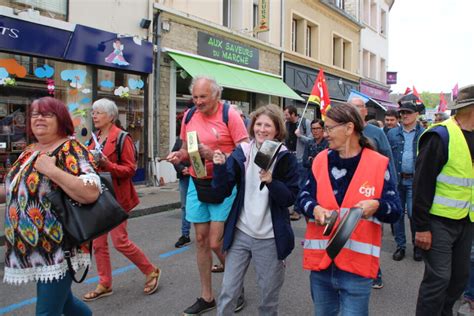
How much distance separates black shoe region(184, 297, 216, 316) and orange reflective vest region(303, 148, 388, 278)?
1.50 metres

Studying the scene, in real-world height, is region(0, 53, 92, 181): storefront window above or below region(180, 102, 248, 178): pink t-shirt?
above

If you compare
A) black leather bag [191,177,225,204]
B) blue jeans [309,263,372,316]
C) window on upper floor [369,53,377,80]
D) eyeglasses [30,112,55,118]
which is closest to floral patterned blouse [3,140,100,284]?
eyeglasses [30,112,55,118]

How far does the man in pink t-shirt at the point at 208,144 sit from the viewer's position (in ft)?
10.9

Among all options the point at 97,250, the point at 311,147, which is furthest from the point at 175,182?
the point at 97,250

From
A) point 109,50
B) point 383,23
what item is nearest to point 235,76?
point 109,50

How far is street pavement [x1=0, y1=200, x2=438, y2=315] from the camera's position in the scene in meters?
3.73

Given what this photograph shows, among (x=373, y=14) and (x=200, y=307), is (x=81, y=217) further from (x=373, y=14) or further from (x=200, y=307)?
(x=373, y=14)

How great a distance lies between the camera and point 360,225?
2.29 metres

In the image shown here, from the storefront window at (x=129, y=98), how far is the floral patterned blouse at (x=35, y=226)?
8.23 meters

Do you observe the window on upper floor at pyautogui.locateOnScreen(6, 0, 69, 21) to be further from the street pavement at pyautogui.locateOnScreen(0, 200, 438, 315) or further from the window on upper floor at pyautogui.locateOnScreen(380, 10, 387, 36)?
the window on upper floor at pyautogui.locateOnScreen(380, 10, 387, 36)

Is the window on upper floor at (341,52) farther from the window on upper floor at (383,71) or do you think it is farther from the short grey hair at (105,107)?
the short grey hair at (105,107)

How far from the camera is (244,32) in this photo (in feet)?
48.0

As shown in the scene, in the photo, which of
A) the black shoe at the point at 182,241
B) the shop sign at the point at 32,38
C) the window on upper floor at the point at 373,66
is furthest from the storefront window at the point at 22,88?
the window on upper floor at the point at 373,66

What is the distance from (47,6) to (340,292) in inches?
349
